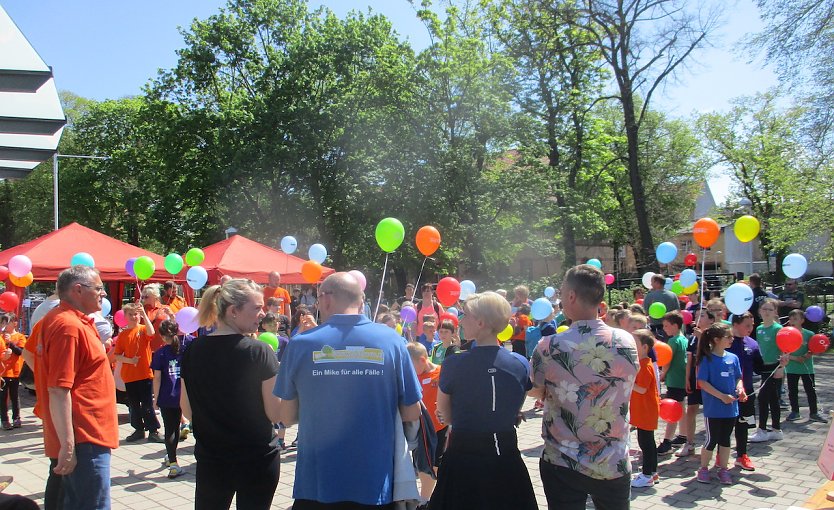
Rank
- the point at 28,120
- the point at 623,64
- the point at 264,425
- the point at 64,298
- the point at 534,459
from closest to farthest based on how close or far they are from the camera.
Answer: the point at 264,425
the point at 64,298
the point at 28,120
the point at 534,459
the point at 623,64

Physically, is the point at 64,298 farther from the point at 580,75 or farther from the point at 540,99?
the point at 580,75

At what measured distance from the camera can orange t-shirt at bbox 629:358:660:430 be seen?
5449mm

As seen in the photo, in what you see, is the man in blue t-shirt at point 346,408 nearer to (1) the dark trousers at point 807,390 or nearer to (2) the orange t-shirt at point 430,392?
(2) the orange t-shirt at point 430,392

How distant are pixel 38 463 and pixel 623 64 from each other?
62.5ft

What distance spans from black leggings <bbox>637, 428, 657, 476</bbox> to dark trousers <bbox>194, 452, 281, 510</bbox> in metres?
3.72

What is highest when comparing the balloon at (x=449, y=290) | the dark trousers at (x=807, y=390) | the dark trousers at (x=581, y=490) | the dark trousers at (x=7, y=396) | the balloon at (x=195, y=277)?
the balloon at (x=195, y=277)

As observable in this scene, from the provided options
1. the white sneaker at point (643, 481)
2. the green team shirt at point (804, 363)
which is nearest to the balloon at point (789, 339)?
the green team shirt at point (804, 363)

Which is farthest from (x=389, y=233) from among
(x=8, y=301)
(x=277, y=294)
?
(x=8, y=301)

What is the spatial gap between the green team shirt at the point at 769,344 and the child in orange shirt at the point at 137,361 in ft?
25.2

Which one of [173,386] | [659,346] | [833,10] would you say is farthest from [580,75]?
[173,386]

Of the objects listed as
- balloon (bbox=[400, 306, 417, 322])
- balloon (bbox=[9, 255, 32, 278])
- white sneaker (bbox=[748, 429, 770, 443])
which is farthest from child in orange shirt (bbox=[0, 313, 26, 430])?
white sneaker (bbox=[748, 429, 770, 443])

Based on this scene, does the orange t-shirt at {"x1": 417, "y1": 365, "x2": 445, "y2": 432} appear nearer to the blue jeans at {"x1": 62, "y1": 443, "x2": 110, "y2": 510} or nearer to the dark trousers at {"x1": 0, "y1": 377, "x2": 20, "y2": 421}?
the blue jeans at {"x1": 62, "y1": 443, "x2": 110, "y2": 510}

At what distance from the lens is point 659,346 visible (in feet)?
19.4

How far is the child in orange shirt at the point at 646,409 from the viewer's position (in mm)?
5445
